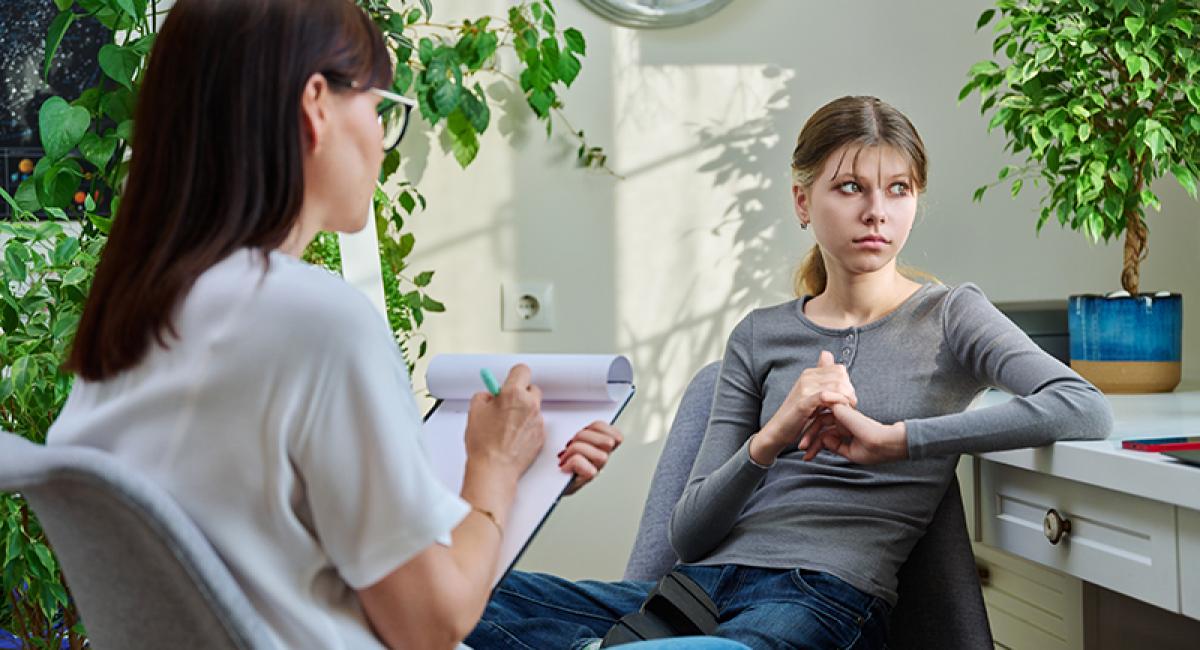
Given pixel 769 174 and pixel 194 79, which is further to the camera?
pixel 769 174

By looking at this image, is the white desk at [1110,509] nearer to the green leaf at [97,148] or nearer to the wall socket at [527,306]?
the wall socket at [527,306]

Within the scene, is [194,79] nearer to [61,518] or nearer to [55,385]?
[61,518]

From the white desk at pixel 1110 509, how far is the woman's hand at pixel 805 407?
0.81 feet

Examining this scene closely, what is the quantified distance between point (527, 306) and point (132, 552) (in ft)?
5.35

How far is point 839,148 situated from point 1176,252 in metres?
1.16

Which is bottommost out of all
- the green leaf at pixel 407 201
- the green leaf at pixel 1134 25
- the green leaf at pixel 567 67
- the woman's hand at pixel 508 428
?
the woman's hand at pixel 508 428

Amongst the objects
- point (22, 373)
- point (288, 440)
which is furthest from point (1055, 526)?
point (22, 373)

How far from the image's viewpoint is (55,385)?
1541 millimetres

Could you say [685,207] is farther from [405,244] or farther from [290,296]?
[290,296]

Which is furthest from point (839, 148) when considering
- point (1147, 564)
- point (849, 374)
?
point (1147, 564)

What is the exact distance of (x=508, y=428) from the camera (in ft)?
3.08

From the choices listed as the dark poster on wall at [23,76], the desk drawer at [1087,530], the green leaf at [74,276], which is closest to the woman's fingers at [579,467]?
the desk drawer at [1087,530]

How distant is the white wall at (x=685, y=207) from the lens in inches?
89.5

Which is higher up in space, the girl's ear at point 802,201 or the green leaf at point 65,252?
the girl's ear at point 802,201
